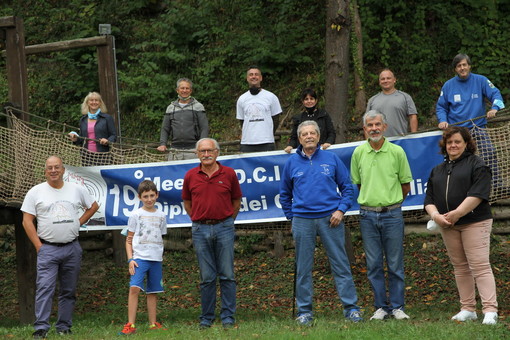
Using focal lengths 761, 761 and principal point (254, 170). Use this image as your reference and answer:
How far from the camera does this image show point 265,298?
12.1m

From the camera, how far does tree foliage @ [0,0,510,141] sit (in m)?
16.0

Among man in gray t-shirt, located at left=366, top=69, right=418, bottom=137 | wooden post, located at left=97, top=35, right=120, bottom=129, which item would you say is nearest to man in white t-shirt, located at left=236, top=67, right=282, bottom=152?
man in gray t-shirt, located at left=366, top=69, right=418, bottom=137

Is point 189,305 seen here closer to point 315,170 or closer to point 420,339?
point 315,170

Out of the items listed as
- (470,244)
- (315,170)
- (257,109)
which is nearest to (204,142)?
(315,170)

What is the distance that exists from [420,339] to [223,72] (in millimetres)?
11888

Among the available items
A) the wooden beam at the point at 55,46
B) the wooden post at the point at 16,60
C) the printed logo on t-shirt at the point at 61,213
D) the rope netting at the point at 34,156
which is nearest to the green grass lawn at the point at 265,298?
the printed logo on t-shirt at the point at 61,213

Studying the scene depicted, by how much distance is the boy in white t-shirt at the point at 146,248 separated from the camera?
26.4 ft

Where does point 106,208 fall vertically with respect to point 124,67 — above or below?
below

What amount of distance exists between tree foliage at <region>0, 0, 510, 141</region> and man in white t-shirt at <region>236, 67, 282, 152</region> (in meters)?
6.22

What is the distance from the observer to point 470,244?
291 inches

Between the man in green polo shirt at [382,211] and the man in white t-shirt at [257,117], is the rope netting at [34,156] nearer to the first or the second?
the man in white t-shirt at [257,117]

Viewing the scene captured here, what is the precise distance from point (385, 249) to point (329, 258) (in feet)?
1.96

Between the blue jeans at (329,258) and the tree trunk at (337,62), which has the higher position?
the tree trunk at (337,62)

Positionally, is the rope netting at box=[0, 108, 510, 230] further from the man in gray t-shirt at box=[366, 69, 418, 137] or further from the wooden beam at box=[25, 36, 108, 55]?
the wooden beam at box=[25, 36, 108, 55]
